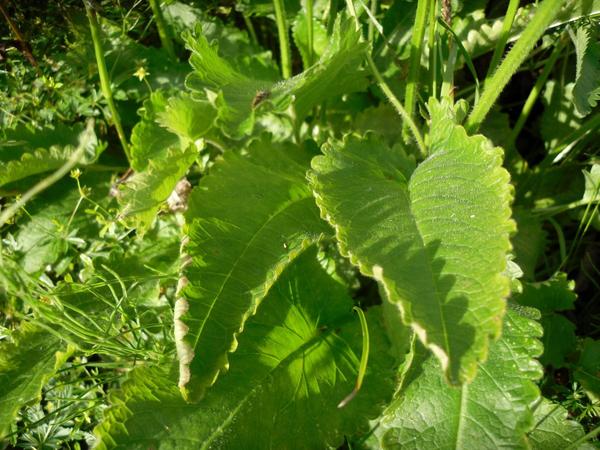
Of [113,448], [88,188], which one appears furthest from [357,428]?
[88,188]

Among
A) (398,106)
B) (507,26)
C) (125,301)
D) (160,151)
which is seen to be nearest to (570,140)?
(507,26)

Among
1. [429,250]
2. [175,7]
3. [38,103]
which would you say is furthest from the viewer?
[175,7]

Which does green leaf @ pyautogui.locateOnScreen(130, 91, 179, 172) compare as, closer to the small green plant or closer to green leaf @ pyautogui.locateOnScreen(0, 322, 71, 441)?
the small green plant

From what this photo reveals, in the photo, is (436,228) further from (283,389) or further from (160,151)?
(160,151)

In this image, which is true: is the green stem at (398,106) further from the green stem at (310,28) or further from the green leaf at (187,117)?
the green leaf at (187,117)

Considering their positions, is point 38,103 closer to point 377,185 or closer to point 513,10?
point 377,185

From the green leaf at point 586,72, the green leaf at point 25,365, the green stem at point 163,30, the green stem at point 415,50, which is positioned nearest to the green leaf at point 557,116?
the green leaf at point 586,72
